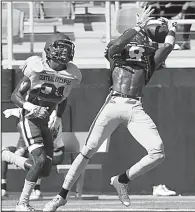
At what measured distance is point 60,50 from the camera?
324 inches

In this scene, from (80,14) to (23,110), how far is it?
3118 millimetres

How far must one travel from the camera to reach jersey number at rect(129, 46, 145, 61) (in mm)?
7830

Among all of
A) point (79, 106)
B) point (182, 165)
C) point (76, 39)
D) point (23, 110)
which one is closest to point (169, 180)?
point (182, 165)

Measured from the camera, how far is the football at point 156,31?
26.6 ft

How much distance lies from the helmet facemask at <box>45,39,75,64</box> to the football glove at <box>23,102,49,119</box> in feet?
1.61

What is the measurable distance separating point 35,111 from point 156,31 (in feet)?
4.44

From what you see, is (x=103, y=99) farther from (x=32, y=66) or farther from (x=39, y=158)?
(x=39, y=158)

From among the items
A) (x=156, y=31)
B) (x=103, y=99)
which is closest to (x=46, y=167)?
(x=156, y=31)

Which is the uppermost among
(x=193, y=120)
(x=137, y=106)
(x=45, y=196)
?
(x=137, y=106)

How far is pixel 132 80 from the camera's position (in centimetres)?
780

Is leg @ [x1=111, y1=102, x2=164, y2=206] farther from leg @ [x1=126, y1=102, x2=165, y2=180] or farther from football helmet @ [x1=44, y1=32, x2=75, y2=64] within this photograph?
football helmet @ [x1=44, y1=32, x2=75, y2=64]

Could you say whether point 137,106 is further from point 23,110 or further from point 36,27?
A: point 36,27

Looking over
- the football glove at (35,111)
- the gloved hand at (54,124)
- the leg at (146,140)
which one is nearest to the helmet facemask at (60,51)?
the football glove at (35,111)

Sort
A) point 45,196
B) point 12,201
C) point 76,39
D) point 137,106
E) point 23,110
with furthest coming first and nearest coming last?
point 76,39, point 45,196, point 12,201, point 23,110, point 137,106
